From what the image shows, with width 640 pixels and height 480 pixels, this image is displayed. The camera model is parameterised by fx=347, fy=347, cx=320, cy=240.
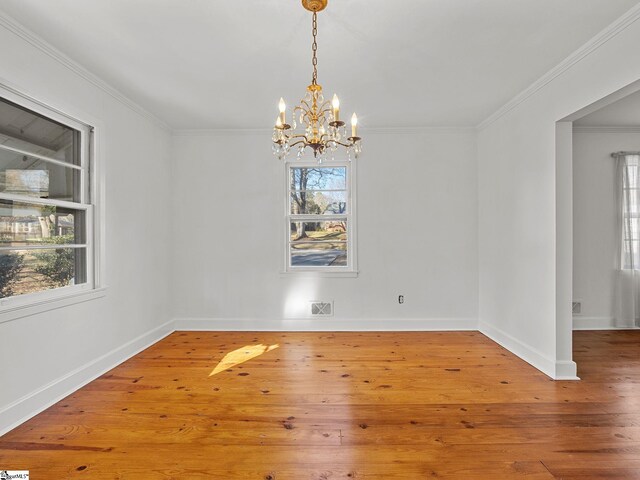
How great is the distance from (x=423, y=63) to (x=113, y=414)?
3427 mm

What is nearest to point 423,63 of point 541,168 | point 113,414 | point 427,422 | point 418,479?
point 541,168

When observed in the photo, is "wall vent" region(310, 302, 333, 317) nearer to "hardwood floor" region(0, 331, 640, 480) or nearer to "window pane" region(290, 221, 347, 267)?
"window pane" region(290, 221, 347, 267)

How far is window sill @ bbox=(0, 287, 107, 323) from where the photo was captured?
2174 mm

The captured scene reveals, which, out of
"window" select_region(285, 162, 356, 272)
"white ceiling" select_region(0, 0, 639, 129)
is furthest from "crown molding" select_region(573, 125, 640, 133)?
"window" select_region(285, 162, 356, 272)

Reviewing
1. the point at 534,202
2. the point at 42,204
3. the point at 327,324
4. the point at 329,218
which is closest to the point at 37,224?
the point at 42,204

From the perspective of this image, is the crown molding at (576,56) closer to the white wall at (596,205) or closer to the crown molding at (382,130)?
the crown molding at (382,130)

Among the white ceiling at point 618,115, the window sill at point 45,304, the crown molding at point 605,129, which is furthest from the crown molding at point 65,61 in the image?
the crown molding at point 605,129

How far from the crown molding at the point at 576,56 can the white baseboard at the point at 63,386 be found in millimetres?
4528

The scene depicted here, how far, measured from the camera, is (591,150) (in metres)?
4.39

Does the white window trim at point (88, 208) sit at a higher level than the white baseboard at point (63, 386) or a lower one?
higher

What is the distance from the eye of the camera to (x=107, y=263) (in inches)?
124

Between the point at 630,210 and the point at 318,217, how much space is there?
3896 mm

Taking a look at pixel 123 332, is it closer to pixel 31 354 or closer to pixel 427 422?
pixel 31 354

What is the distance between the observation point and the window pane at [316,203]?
451 cm
